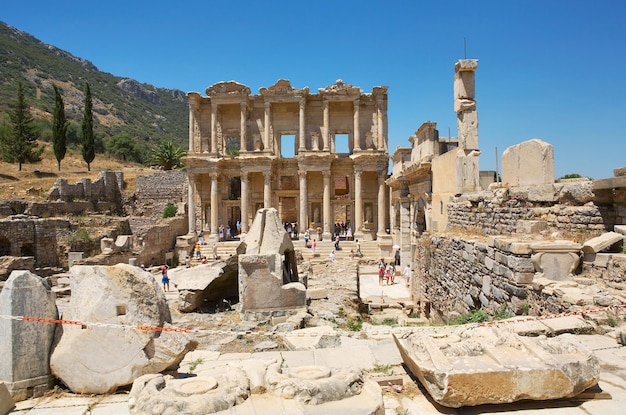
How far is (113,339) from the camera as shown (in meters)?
3.93

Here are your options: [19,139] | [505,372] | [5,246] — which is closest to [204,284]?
[505,372]

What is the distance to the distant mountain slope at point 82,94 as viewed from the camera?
221ft

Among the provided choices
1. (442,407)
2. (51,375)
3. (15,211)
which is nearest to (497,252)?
(442,407)

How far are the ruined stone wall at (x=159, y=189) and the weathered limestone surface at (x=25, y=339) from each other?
3312 centimetres

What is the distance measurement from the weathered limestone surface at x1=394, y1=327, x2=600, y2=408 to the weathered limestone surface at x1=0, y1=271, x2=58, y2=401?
3.31m

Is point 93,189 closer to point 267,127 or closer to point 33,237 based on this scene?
point 33,237

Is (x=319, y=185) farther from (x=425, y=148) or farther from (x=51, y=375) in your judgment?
(x=51, y=375)

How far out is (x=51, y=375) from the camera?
3.97 m

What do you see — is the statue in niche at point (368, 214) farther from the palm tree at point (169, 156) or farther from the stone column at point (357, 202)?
the palm tree at point (169, 156)

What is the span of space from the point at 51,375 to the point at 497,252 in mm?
6527

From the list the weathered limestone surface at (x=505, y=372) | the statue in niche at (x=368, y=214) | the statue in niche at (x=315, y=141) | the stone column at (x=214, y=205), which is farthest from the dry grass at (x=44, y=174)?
the weathered limestone surface at (x=505, y=372)

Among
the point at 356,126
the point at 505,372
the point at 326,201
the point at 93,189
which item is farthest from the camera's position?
the point at 93,189

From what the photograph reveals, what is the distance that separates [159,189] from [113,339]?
114ft

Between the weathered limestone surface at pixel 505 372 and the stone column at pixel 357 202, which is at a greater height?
the stone column at pixel 357 202
